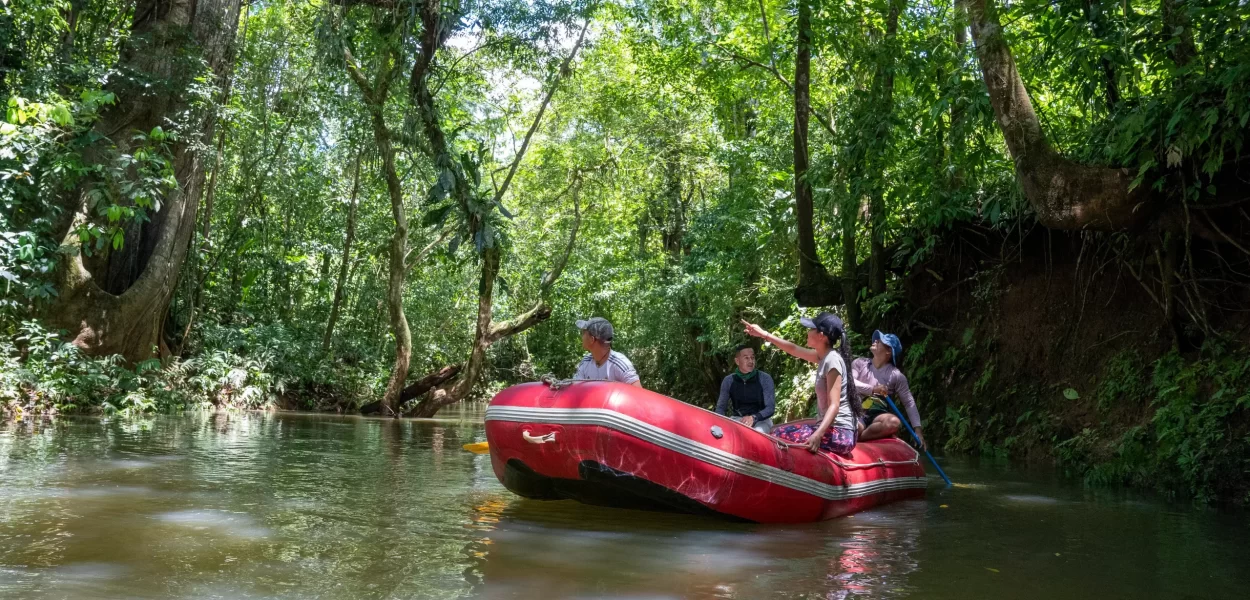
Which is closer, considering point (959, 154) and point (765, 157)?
point (959, 154)

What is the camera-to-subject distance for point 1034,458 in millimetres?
9203

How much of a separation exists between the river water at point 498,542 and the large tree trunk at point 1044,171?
2.21m

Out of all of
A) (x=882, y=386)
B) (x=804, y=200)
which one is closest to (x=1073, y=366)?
(x=882, y=386)

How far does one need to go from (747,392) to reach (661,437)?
2.47m

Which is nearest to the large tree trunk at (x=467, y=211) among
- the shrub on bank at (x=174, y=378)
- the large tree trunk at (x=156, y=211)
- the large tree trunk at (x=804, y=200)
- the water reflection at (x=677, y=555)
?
the shrub on bank at (x=174, y=378)

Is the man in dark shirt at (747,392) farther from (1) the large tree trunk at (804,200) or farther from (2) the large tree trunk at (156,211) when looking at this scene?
(2) the large tree trunk at (156,211)

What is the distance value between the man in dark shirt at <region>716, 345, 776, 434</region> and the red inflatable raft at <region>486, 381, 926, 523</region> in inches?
62.0

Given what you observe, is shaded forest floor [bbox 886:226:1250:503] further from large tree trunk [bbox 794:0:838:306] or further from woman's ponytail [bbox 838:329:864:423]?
woman's ponytail [bbox 838:329:864:423]

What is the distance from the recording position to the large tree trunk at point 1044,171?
286 inches

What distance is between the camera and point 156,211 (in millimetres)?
11695

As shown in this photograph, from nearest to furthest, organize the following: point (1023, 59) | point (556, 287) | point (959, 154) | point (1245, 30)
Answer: point (1245, 30)
point (959, 154)
point (1023, 59)
point (556, 287)

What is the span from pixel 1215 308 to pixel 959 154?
258 cm

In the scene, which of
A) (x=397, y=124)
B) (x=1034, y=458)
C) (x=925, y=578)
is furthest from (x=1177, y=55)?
(x=397, y=124)

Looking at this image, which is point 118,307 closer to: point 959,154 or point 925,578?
point 959,154
